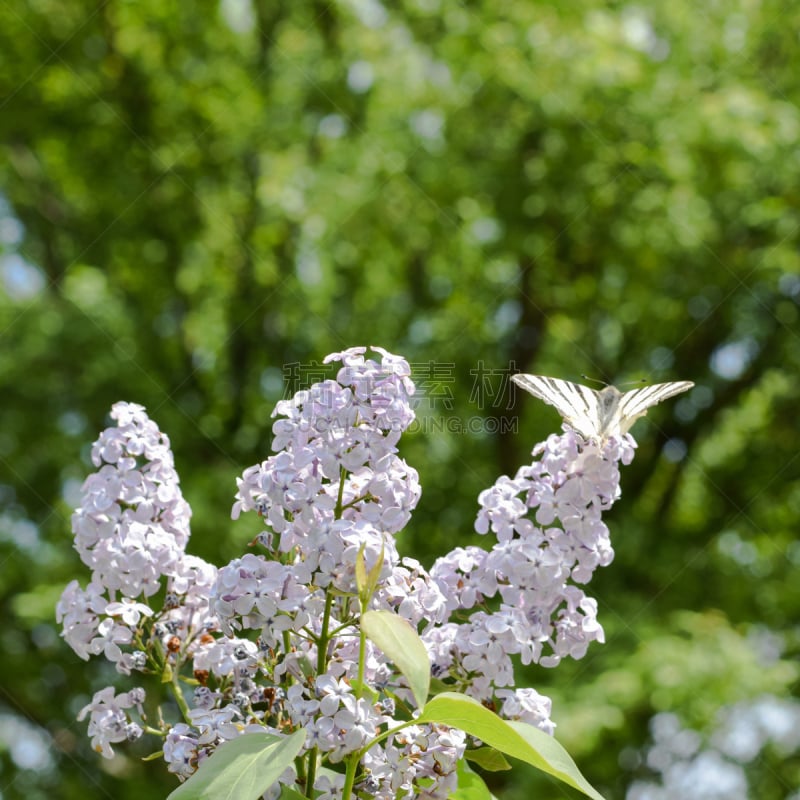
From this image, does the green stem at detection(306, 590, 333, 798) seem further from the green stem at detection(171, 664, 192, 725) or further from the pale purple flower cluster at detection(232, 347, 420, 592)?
the green stem at detection(171, 664, 192, 725)

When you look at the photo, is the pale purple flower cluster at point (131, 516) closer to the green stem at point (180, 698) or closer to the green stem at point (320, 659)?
the green stem at point (180, 698)

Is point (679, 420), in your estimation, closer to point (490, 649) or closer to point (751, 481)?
point (751, 481)

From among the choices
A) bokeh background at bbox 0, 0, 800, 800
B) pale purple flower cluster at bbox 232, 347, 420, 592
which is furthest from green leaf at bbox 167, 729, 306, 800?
bokeh background at bbox 0, 0, 800, 800

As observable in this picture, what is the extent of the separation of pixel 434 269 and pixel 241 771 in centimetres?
633

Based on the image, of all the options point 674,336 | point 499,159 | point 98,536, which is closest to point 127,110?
point 499,159

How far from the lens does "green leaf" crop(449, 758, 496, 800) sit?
122 cm

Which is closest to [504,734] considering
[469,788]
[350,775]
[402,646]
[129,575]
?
[402,646]

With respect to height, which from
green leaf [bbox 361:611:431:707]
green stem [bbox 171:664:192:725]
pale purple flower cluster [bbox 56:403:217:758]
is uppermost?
pale purple flower cluster [bbox 56:403:217:758]

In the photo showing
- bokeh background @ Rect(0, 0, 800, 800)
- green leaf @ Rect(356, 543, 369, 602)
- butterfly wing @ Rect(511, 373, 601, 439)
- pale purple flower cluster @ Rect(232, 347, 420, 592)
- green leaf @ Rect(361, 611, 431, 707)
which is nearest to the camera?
green leaf @ Rect(361, 611, 431, 707)

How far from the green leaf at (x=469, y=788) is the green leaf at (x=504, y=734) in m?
0.24

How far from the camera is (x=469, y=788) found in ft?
4.03

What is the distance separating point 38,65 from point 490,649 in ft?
22.1

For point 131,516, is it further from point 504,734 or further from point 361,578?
point 504,734

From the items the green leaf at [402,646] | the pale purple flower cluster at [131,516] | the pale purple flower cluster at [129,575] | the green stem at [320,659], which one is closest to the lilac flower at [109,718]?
the pale purple flower cluster at [129,575]
